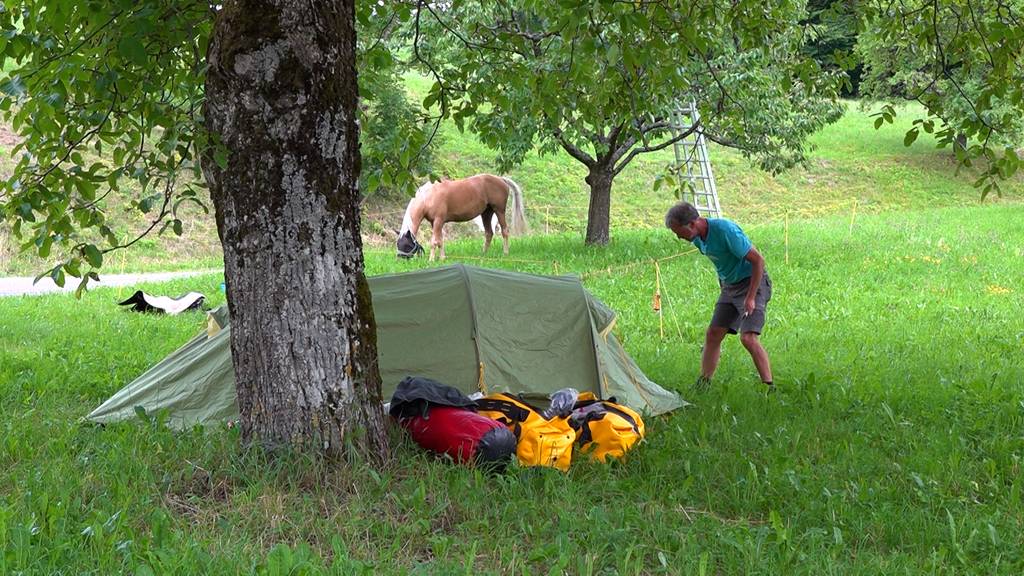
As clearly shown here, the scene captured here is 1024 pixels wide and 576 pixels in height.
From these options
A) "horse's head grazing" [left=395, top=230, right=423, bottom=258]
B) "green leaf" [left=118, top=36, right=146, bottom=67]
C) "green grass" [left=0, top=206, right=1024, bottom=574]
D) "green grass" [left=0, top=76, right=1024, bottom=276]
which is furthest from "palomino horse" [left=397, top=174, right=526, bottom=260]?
"green leaf" [left=118, top=36, right=146, bottom=67]

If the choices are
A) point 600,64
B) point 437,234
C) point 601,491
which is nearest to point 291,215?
point 601,491

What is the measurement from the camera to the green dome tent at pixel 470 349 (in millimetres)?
7051

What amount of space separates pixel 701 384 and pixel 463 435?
10.5 ft

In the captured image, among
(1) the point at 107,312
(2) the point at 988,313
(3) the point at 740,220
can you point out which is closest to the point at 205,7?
(1) the point at 107,312

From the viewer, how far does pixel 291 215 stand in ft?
17.1

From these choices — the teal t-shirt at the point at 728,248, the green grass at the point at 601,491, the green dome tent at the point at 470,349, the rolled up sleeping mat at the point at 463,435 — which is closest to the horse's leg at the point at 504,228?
the green grass at the point at 601,491

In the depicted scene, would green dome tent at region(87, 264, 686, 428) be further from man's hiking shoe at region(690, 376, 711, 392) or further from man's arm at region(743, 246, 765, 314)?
man's arm at region(743, 246, 765, 314)

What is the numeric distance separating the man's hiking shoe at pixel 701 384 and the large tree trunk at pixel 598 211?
11.7m

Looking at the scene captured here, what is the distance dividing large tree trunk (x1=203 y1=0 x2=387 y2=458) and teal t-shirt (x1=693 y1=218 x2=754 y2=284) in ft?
12.5

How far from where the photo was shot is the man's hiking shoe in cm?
822

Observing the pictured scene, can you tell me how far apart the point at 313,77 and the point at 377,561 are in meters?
2.50

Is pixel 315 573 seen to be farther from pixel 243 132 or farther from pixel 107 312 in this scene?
pixel 107 312

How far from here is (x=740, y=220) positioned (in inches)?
1259

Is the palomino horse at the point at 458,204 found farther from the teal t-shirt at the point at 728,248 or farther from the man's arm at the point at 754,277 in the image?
the man's arm at the point at 754,277
